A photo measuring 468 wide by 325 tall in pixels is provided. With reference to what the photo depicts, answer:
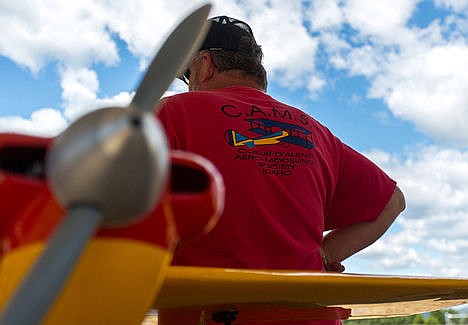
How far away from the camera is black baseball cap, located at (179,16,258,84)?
2.73 meters

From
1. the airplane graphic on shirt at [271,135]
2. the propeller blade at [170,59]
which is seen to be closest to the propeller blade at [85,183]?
the propeller blade at [170,59]

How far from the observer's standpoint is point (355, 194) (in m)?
Answer: 2.67

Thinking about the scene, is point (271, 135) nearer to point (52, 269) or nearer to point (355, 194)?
point (355, 194)

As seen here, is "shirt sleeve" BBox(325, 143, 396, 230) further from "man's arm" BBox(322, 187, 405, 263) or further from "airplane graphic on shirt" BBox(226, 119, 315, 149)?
"airplane graphic on shirt" BBox(226, 119, 315, 149)

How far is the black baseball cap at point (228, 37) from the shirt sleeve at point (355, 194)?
70 cm

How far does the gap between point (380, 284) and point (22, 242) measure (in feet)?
3.47

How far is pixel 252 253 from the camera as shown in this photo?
77.7 inches

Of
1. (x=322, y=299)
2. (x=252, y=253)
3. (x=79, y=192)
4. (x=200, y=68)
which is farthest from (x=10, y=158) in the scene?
(x=200, y=68)

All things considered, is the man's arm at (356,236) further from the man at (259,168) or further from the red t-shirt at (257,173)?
the red t-shirt at (257,173)

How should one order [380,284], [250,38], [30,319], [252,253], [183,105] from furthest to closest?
[250,38], [183,105], [252,253], [380,284], [30,319]

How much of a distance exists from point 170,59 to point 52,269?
1.60 feet

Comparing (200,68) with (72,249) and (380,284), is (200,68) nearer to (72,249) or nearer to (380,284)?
(380,284)

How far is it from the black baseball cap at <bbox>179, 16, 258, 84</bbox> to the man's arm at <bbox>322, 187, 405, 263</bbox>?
39.2 inches

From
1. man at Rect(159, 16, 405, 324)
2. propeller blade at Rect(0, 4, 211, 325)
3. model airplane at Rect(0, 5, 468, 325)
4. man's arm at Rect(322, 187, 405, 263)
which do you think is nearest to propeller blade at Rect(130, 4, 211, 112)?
model airplane at Rect(0, 5, 468, 325)
